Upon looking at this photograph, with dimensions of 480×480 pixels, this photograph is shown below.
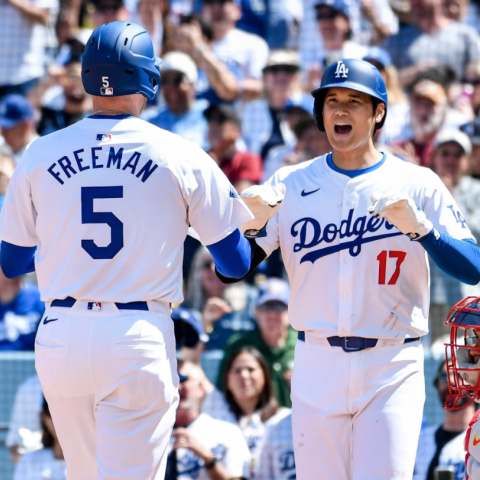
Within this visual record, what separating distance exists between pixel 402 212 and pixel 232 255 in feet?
1.96

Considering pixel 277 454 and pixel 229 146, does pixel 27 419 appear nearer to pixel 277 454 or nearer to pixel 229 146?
pixel 277 454

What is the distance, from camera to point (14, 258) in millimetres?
3115

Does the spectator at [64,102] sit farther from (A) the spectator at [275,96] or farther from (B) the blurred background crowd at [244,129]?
(A) the spectator at [275,96]

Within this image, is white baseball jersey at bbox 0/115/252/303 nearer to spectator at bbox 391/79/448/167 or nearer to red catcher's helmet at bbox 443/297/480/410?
red catcher's helmet at bbox 443/297/480/410

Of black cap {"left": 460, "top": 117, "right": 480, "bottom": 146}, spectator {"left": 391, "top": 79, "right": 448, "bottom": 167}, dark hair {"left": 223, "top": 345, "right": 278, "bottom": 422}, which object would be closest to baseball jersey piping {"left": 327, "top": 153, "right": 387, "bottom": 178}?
dark hair {"left": 223, "top": 345, "right": 278, "bottom": 422}

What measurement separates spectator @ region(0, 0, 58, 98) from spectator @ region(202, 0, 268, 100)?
179 centimetres

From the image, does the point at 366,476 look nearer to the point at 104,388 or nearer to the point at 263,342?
the point at 104,388

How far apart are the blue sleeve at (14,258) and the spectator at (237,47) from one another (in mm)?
5491

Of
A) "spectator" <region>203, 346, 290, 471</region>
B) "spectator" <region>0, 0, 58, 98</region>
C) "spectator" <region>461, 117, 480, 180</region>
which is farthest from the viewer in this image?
"spectator" <region>0, 0, 58, 98</region>

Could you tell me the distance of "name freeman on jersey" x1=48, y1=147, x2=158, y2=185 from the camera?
2.90m

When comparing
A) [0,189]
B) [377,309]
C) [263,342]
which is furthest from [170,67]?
[377,309]

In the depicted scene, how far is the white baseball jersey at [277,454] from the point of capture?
5.39 meters

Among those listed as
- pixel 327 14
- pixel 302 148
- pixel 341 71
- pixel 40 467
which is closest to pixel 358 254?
pixel 341 71

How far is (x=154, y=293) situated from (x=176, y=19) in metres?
6.85
